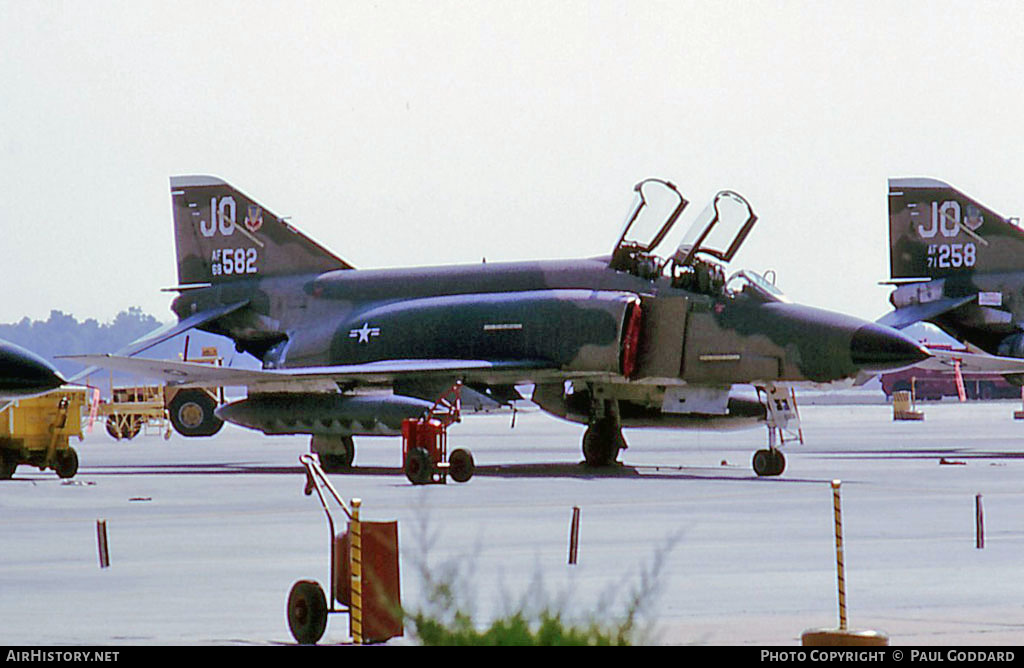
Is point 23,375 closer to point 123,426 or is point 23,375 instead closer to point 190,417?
point 190,417

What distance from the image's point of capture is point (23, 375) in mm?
16453

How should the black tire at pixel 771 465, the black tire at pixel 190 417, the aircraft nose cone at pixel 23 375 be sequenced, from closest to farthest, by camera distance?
1. the aircraft nose cone at pixel 23 375
2. the black tire at pixel 771 465
3. the black tire at pixel 190 417

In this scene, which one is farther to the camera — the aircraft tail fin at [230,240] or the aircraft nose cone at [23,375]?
the aircraft tail fin at [230,240]

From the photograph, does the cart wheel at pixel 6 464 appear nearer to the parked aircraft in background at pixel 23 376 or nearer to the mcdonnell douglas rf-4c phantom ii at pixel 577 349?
the mcdonnell douglas rf-4c phantom ii at pixel 577 349

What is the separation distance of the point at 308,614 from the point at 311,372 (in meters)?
16.8

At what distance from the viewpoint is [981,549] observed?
45.6 ft

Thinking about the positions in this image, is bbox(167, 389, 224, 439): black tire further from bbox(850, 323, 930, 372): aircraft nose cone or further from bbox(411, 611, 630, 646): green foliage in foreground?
bbox(411, 611, 630, 646): green foliage in foreground

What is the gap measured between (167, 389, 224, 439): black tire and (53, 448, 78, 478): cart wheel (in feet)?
20.7

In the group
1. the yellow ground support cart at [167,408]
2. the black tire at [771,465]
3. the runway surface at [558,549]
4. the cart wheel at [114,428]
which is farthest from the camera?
the cart wheel at [114,428]

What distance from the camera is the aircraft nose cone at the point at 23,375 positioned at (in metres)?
16.4

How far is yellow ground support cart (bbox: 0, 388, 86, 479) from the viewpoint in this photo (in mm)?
25328

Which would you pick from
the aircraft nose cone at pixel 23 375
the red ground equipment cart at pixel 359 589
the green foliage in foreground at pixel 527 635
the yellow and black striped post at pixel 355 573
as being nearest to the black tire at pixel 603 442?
the aircraft nose cone at pixel 23 375

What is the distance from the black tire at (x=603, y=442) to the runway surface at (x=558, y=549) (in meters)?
0.60

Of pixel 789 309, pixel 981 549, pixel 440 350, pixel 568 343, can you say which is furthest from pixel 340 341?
pixel 981 549
